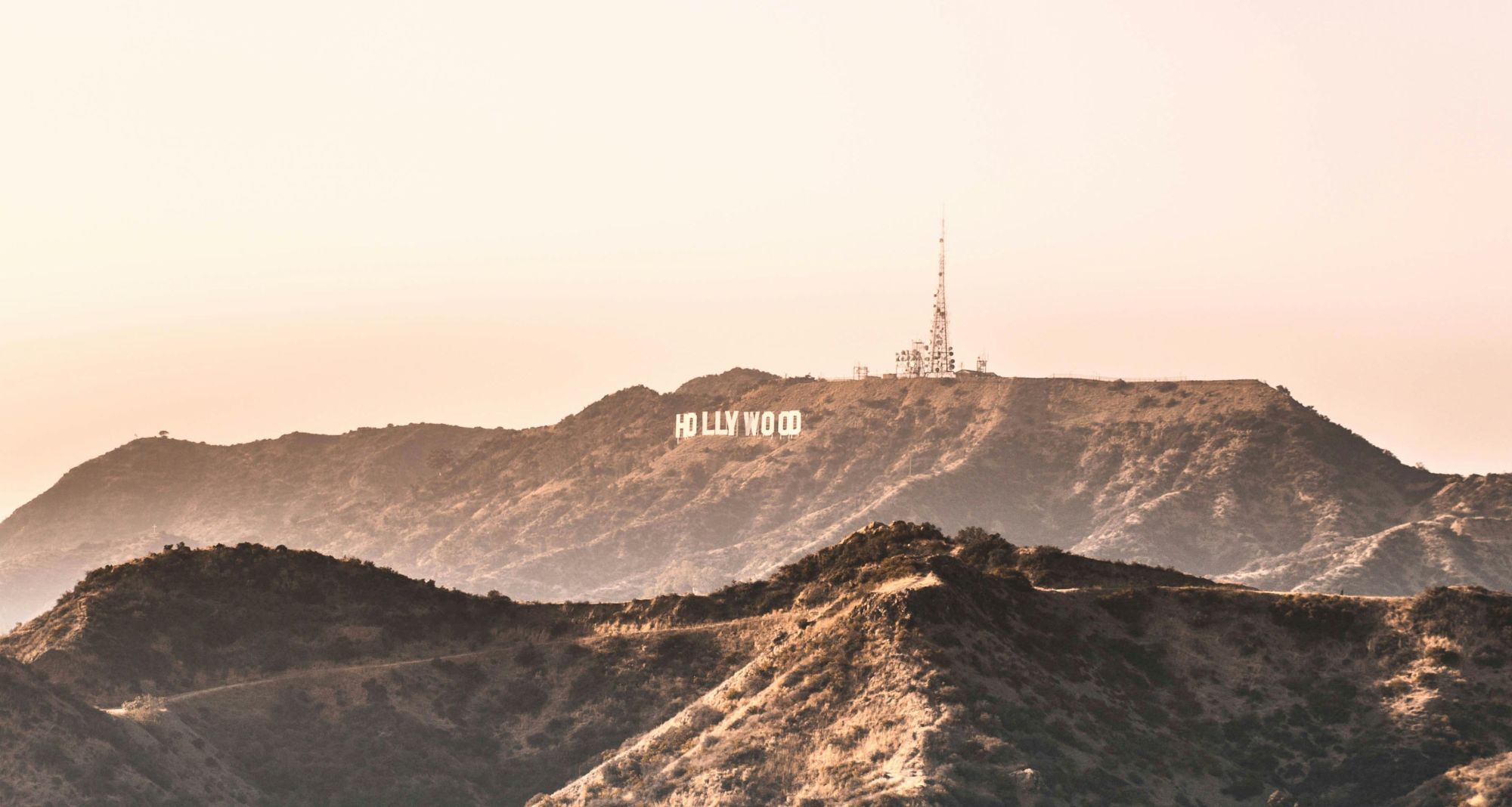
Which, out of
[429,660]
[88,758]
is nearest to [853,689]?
[429,660]

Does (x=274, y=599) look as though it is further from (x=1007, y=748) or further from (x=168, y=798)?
(x=1007, y=748)

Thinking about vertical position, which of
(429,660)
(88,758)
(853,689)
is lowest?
(88,758)

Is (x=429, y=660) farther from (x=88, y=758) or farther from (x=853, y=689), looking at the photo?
(x=853, y=689)

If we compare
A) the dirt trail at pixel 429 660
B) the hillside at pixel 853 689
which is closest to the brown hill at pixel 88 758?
the hillside at pixel 853 689

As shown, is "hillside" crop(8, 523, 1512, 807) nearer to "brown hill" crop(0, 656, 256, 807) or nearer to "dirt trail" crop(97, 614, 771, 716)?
"dirt trail" crop(97, 614, 771, 716)

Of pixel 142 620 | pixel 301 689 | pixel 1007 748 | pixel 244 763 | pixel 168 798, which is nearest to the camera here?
pixel 1007 748

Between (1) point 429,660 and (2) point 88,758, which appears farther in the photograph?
(1) point 429,660

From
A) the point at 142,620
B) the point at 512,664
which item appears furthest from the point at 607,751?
the point at 142,620
